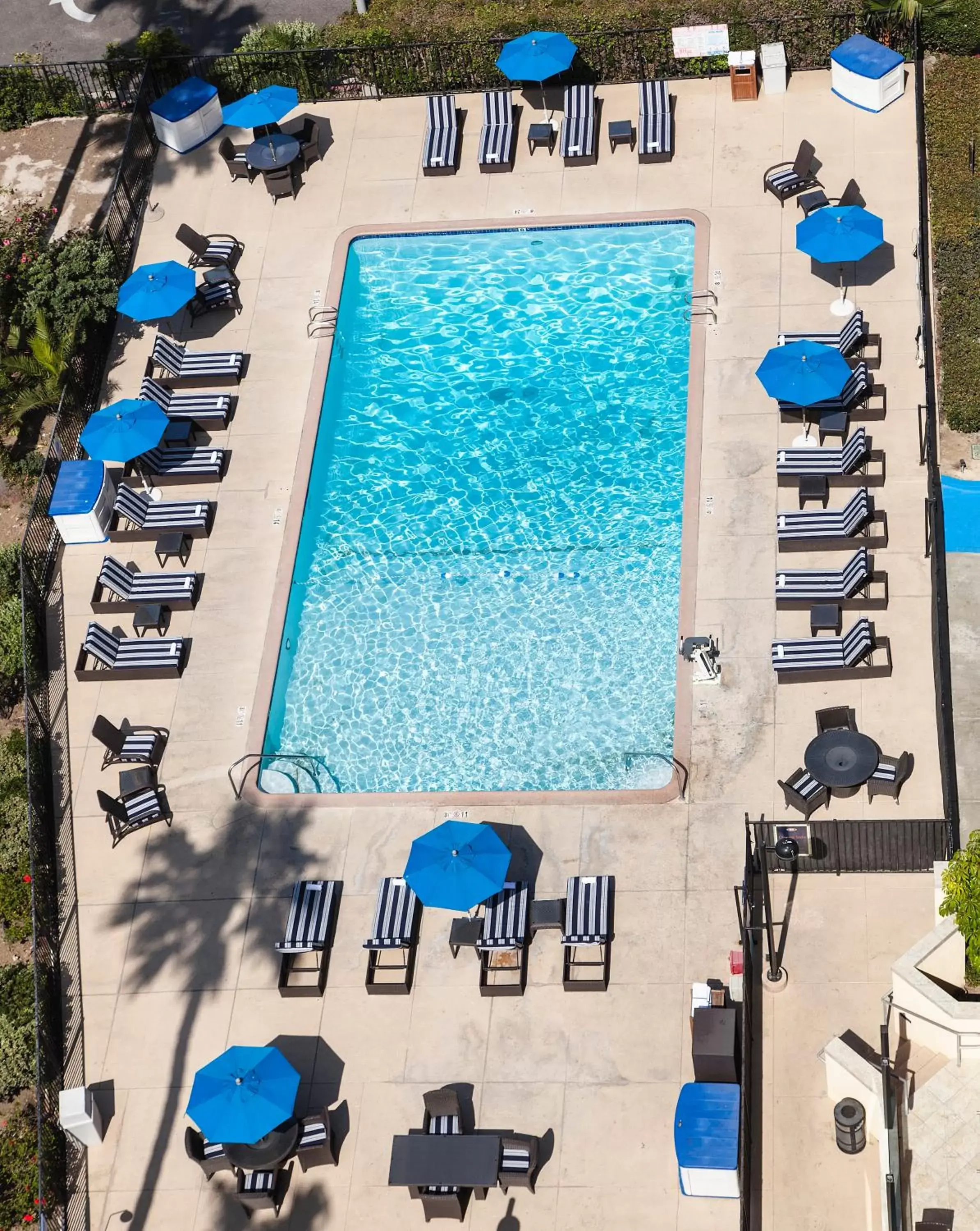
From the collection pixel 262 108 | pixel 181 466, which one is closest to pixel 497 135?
pixel 262 108

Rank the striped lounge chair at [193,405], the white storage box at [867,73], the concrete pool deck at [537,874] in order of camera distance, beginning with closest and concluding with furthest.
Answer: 1. the concrete pool deck at [537,874]
2. the striped lounge chair at [193,405]
3. the white storage box at [867,73]

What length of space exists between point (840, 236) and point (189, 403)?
1262 centimetres

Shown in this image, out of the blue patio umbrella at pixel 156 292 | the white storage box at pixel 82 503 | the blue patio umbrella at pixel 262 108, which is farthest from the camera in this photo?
the blue patio umbrella at pixel 262 108

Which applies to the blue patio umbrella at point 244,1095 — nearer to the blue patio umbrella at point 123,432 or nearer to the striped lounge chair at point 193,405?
the blue patio umbrella at point 123,432

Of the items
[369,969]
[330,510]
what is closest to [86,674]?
[330,510]

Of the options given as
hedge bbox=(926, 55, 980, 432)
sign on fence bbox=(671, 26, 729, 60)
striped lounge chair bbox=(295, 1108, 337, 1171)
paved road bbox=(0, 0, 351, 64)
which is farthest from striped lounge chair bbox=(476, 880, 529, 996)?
paved road bbox=(0, 0, 351, 64)

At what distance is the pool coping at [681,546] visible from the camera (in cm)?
2745

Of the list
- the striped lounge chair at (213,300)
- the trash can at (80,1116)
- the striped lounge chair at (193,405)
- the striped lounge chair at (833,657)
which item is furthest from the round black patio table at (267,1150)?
the striped lounge chair at (213,300)

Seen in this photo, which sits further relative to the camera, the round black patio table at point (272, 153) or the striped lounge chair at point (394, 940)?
the round black patio table at point (272, 153)

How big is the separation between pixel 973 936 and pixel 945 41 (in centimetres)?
2312

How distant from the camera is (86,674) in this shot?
29.7 m

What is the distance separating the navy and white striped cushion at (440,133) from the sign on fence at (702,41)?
16.4ft

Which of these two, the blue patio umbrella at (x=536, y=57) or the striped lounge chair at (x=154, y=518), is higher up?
the blue patio umbrella at (x=536, y=57)

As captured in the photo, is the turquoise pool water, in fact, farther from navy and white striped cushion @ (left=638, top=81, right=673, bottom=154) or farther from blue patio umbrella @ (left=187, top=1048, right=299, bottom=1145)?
blue patio umbrella @ (left=187, top=1048, right=299, bottom=1145)
